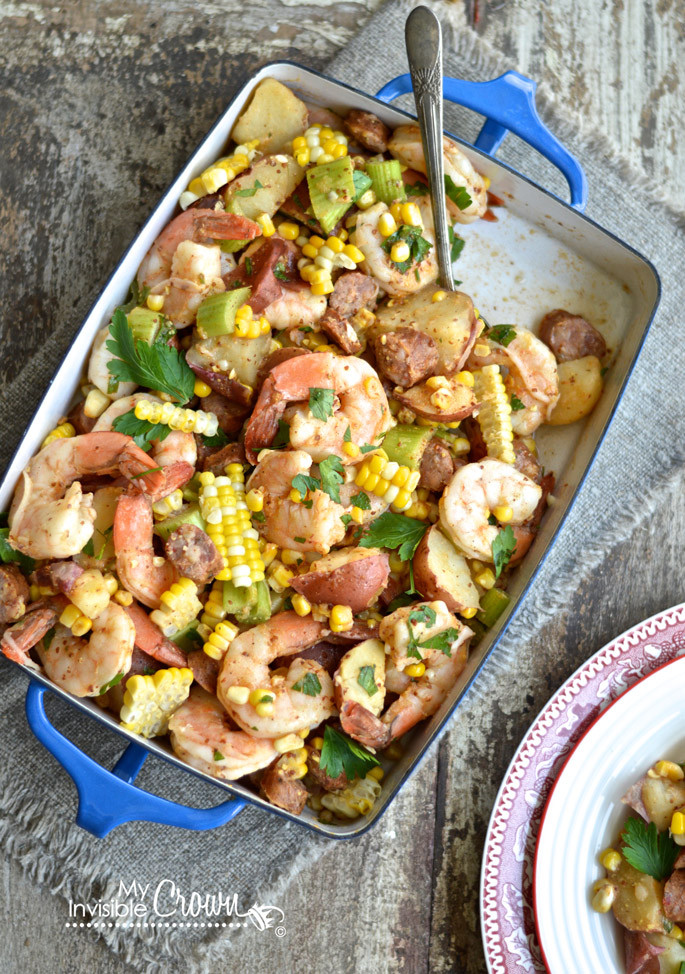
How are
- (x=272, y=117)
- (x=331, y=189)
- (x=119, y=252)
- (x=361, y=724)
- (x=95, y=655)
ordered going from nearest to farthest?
(x=95, y=655) → (x=361, y=724) → (x=331, y=189) → (x=272, y=117) → (x=119, y=252)

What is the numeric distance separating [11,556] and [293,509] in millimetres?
867

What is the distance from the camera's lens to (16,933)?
2.69m

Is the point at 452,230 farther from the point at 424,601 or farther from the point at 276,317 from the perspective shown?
the point at 424,601

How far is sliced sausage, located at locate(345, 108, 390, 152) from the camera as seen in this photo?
2.48 metres

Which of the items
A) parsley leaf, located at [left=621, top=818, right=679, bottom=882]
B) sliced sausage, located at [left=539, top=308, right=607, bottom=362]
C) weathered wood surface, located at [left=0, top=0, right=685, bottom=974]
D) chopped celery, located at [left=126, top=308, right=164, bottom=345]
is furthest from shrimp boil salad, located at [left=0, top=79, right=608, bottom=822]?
parsley leaf, located at [left=621, top=818, right=679, bottom=882]

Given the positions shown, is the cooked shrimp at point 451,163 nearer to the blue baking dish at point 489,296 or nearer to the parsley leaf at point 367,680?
the blue baking dish at point 489,296

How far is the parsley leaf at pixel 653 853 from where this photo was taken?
2545 millimetres

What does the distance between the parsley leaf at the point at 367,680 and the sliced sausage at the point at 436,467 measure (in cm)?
61

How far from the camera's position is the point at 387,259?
8.07ft

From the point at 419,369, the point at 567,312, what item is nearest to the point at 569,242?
the point at 567,312

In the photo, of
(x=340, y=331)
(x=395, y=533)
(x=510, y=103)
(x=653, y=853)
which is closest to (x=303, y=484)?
(x=395, y=533)

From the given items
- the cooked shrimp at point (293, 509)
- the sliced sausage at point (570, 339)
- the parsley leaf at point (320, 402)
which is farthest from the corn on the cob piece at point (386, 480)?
the sliced sausage at point (570, 339)

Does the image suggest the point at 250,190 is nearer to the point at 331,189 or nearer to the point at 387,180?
the point at 331,189

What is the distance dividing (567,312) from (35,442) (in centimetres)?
182
